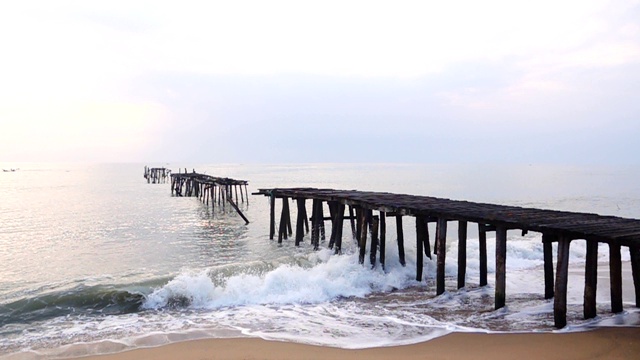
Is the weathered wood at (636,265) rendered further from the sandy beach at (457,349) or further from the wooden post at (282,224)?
the wooden post at (282,224)

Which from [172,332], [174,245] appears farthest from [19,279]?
[172,332]

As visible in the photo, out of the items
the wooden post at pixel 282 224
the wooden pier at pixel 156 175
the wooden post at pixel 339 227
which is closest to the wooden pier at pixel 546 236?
the wooden post at pixel 339 227

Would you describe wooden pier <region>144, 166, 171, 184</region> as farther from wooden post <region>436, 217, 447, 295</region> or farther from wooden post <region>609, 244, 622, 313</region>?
wooden post <region>609, 244, 622, 313</region>

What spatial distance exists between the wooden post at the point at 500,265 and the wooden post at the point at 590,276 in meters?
1.27

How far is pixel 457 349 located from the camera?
6.43 meters

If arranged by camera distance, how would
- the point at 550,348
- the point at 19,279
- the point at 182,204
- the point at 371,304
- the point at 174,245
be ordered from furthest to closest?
the point at 182,204, the point at 174,245, the point at 19,279, the point at 371,304, the point at 550,348

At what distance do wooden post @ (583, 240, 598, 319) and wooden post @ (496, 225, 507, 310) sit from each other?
1266 millimetres

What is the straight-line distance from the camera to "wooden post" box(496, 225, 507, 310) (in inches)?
320

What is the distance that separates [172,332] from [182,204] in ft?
92.5

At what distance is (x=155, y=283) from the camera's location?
429 inches

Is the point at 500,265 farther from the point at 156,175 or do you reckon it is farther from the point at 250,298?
the point at 156,175

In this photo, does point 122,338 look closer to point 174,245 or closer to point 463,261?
point 463,261

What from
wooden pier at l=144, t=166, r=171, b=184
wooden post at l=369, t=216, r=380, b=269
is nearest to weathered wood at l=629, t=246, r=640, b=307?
wooden post at l=369, t=216, r=380, b=269

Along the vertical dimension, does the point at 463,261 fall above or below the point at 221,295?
above
